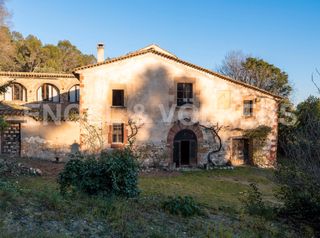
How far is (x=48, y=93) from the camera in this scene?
2822 centimetres

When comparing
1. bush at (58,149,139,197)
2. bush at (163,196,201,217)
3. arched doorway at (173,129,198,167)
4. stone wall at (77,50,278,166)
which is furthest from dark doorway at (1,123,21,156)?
bush at (163,196,201,217)

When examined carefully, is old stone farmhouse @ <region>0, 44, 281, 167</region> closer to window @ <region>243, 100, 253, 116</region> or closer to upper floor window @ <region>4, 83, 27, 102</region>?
window @ <region>243, 100, 253, 116</region>

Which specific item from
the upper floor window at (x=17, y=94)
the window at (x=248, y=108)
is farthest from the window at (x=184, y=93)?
the upper floor window at (x=17, y=94)

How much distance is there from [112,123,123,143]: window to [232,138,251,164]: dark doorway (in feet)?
24.7

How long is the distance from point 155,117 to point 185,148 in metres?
2.86

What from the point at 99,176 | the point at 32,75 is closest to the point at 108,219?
the point at 99,176

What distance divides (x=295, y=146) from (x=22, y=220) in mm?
6095

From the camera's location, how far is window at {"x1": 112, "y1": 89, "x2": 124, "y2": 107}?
1994cm

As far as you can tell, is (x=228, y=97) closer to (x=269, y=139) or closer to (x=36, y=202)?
(x=269, y=139)

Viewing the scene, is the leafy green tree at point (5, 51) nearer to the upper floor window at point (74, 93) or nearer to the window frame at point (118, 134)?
the upper floor window at point (74, 93)

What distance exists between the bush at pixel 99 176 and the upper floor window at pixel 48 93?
71.3 feet

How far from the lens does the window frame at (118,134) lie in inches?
787

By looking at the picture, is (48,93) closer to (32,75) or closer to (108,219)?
(32,75)

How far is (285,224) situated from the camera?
7.82m
